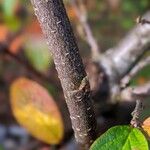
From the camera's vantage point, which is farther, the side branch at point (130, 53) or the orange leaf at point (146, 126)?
the side branch at point (130, 53)

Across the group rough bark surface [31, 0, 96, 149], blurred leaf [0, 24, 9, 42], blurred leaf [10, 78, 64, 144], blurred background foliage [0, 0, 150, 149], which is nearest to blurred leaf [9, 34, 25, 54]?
blurred background foliage [0, 0, 150, 149]

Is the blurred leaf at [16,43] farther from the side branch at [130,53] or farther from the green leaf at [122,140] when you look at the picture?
the green leaf at [122,140]

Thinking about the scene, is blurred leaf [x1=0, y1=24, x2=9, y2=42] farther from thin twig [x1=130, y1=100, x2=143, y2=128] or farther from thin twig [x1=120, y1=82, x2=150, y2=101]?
thin twig [x1=130, y1=100, x2=143, y2=128]

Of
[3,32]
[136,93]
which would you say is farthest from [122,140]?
[3,32]

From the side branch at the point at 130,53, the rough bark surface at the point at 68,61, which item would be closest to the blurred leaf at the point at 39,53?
the side branch at the point at 130,53

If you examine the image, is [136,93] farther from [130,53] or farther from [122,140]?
[122,140]

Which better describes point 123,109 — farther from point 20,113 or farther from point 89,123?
point 89,123

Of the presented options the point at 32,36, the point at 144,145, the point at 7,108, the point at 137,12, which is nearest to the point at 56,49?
the point at 144,145
